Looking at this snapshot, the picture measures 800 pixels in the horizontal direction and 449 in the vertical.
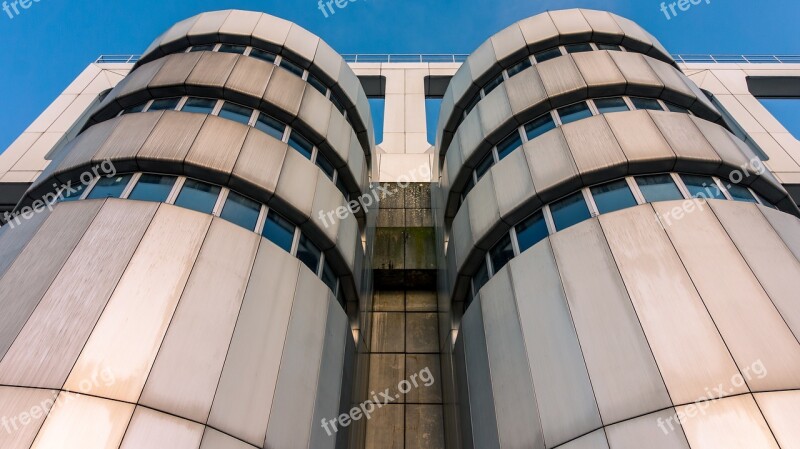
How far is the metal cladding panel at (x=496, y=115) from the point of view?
14281 millimetres

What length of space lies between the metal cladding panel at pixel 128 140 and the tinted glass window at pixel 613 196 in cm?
1042

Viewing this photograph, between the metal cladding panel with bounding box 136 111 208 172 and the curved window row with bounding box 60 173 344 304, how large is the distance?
0.27m

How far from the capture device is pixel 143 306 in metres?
8.15

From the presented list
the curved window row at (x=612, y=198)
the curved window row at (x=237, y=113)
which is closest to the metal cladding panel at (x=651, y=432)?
the curved window row at (x=612, y=198)

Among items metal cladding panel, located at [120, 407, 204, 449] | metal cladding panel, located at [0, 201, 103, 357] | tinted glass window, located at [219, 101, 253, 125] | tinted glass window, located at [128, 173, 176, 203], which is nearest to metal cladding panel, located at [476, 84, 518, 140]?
tinted glass window, located at [219, 101, 253, 125]

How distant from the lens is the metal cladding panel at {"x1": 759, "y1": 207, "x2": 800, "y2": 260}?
31.3 feet

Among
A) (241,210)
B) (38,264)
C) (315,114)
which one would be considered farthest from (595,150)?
(38,264)

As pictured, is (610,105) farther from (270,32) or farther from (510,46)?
(270,32)

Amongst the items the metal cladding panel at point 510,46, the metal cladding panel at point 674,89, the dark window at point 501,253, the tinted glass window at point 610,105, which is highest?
the metal cladding panel at point 510,46

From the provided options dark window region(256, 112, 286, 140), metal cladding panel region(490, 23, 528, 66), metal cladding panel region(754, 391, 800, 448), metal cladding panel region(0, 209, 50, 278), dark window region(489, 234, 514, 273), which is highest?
metal cladding panel region(490, 23, 528, 66)

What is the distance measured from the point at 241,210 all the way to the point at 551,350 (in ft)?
23.3

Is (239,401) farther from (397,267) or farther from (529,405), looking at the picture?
(397,267)

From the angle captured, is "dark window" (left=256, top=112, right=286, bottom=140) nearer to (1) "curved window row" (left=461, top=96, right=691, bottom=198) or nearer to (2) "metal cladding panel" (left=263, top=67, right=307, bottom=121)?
(2) "metal cladding panel" (left=263, top=67, right=307, bottom=121)

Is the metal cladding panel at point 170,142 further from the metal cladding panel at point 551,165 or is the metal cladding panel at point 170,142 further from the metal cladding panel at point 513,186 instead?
the metal cladding panel at point 551,165
